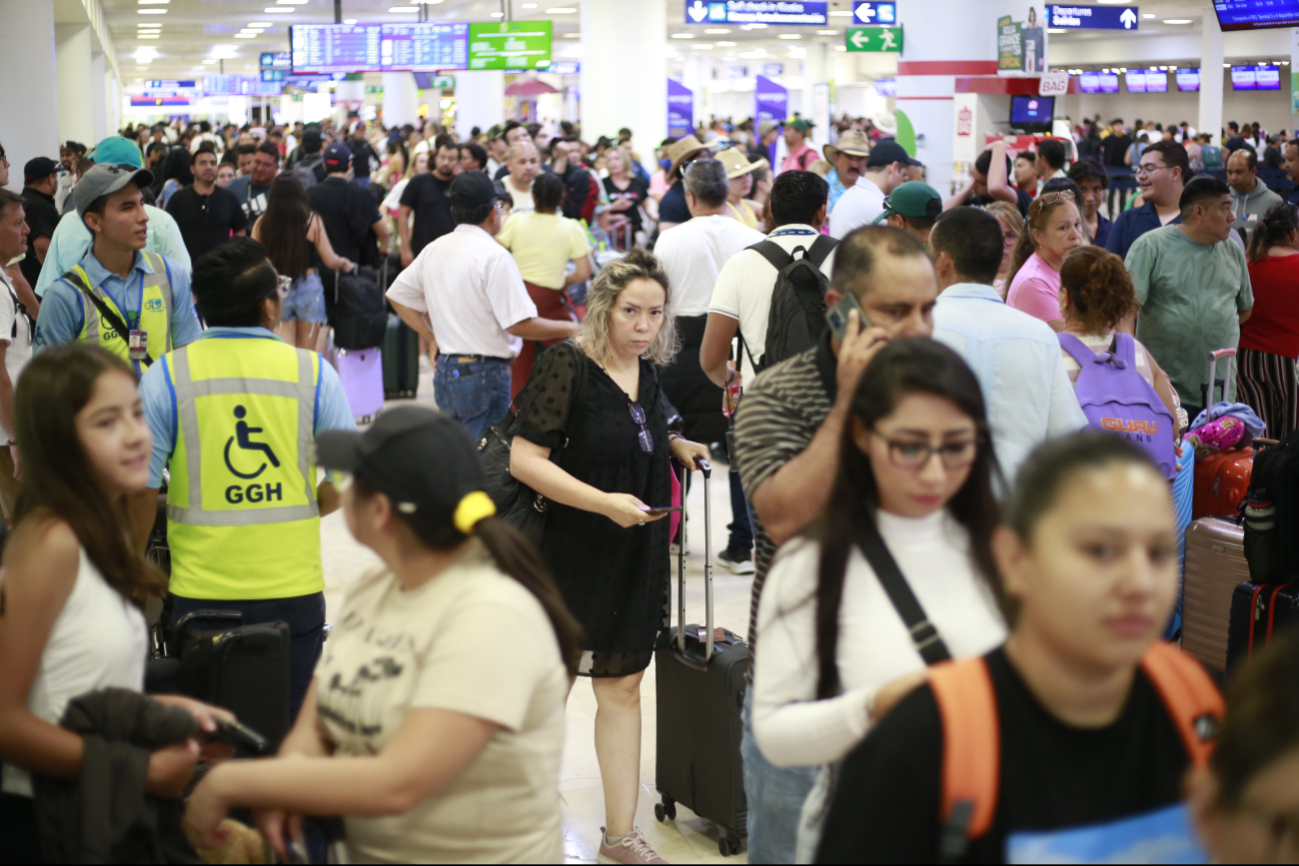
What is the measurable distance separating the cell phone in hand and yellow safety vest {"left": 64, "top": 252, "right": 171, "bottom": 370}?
2.73m

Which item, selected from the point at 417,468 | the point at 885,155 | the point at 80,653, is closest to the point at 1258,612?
the point at 417,468

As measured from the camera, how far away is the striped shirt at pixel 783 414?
7.15 feet

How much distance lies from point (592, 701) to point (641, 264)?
1.85m

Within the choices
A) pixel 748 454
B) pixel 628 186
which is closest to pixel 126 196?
pixel 748 454

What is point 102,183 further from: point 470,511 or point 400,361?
point 400,361

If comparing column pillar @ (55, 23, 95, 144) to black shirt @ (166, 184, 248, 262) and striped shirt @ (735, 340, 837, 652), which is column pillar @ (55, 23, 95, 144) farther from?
striped shirt @ (735, 340, 837, 652)

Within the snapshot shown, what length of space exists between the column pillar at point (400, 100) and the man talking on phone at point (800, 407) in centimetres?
2715

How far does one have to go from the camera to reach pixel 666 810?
3758 mm

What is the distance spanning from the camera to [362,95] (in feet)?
150

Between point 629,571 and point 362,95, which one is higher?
point 362,95

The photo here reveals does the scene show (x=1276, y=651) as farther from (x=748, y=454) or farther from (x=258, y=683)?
(x=258, y=683)

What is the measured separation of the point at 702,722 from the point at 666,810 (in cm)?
38

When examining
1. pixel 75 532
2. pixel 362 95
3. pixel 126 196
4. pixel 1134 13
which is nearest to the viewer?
pixel 75 532

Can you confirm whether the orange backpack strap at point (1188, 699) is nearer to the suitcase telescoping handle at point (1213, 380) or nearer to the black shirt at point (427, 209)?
the suitcase telescoping handle at point (1213, 380)
